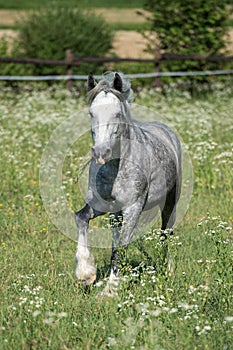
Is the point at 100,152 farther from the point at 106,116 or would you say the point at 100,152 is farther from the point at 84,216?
the point at 84,216

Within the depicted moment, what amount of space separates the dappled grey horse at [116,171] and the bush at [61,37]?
13.7 meters

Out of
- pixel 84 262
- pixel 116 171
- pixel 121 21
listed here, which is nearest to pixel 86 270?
pixel 84 262

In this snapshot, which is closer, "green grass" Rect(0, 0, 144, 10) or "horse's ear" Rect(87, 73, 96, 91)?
"horse's ear" Rect(87, 73, 96, 91)

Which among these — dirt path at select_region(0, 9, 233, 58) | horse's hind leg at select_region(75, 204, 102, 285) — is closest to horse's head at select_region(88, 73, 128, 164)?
horse's hind leg at select_region(75, 204, 102, 285)

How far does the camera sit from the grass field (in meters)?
4.07

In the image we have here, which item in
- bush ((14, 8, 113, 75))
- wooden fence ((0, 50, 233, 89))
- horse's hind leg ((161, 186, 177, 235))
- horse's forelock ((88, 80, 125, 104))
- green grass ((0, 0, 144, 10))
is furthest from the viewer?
green grass ((0, 0, 144, 10))

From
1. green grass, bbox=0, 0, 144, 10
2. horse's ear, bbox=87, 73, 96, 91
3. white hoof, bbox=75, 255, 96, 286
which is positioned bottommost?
green grass, bbox=0, 0, 144, 10

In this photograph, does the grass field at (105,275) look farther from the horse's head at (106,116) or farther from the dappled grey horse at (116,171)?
the horse's head at (106,116)

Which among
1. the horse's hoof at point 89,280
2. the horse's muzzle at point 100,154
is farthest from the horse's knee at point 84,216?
the horse's muzzle at point 100,154

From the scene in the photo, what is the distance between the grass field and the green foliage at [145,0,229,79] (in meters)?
7.72

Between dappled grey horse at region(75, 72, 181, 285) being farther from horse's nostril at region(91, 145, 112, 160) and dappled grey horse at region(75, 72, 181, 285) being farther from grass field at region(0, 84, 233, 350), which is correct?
grass field at region(0, 84, 233, 350)

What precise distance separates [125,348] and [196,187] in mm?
5541

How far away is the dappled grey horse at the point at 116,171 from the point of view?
191 inches

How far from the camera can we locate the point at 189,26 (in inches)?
729
